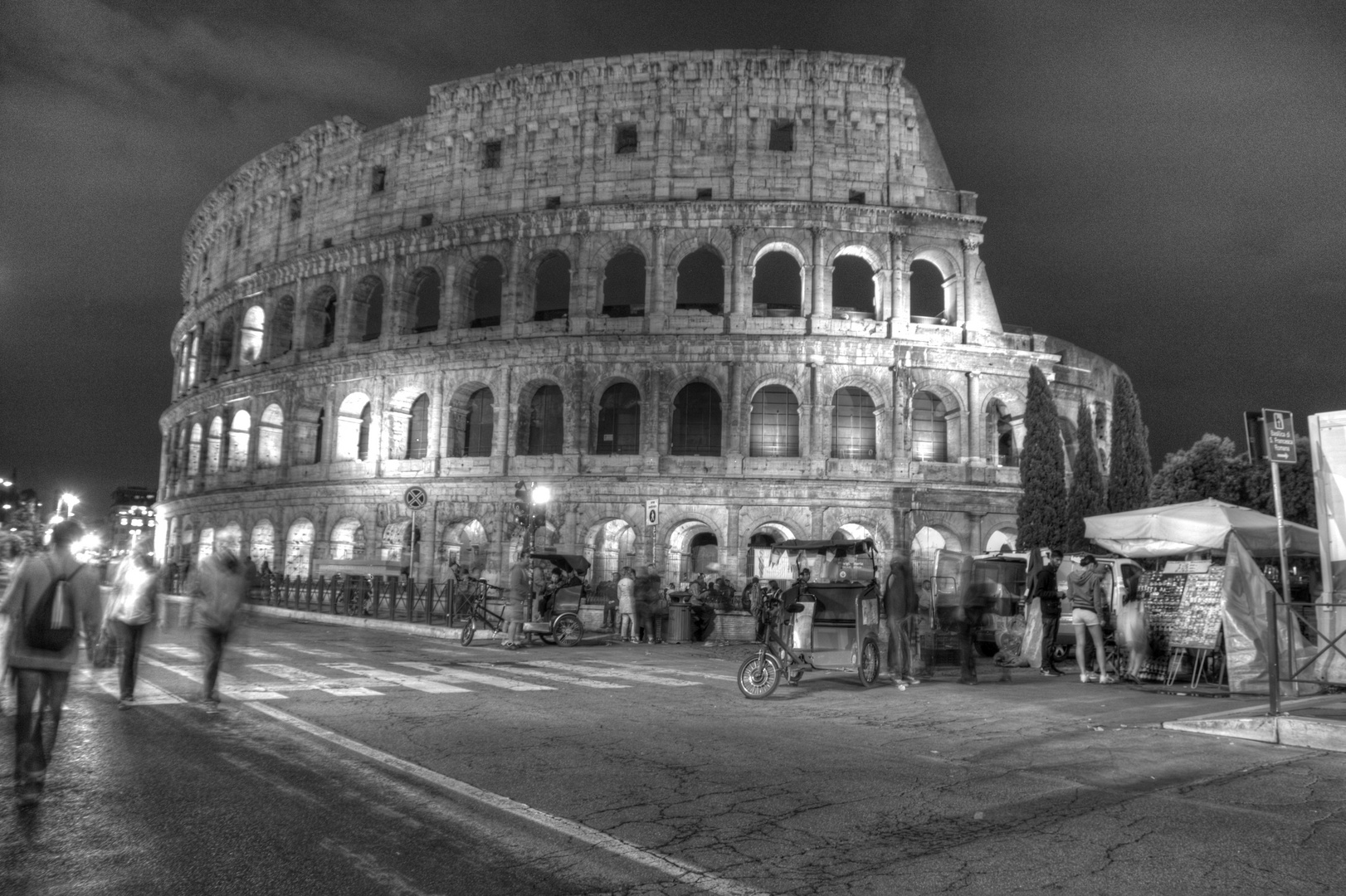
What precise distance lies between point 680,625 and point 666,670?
20.5ft

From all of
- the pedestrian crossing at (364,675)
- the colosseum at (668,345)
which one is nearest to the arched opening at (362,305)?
the colosseum at (668,345)

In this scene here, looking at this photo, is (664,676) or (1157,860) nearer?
(1157,860)

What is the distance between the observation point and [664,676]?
1318 cm

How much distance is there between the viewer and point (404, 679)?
1172 cm

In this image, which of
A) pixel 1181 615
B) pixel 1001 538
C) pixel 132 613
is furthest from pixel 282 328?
pixel 1181 615

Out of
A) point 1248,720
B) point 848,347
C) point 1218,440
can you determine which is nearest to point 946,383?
point 848,347

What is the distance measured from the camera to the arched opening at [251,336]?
4009 cm

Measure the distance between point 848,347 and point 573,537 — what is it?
10.6 metres

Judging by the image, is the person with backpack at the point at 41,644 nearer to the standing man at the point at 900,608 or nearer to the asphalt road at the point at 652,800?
the asphalt road at the point at 652,800

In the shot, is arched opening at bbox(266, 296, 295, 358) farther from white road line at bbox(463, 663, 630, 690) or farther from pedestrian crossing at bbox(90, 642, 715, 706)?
white road line at bbox(463, 663, 630, 690)

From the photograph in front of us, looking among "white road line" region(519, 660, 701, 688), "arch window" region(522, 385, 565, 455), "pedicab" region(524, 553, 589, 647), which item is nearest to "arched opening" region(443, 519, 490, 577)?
"arch window" region(522, 385, 565, 455)

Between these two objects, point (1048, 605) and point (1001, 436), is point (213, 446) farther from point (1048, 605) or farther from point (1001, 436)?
point (1048, 605)

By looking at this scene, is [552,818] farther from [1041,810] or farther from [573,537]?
[573,537]

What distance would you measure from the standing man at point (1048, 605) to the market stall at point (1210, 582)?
1165 mm
